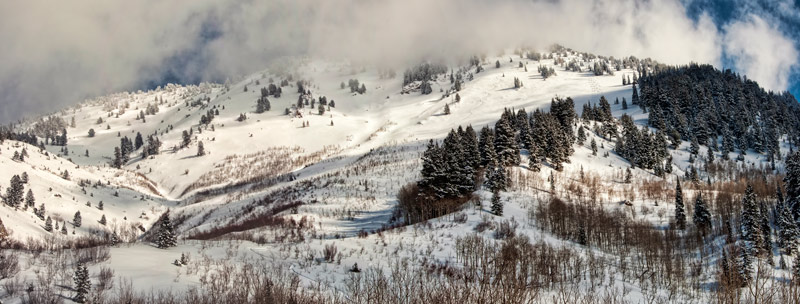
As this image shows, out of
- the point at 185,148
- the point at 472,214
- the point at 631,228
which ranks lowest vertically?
the point at 631,228

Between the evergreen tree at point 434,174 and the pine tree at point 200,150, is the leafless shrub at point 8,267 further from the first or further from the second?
the pine tree at point 200,150

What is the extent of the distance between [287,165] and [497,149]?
8839cm

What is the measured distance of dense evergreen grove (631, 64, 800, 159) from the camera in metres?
99.3

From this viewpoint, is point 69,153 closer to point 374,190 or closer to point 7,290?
point 374,190

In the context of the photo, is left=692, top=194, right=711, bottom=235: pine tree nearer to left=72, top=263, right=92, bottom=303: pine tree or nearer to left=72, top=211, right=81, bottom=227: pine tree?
left=72, top=263, right=92, bottom=303: pine tree

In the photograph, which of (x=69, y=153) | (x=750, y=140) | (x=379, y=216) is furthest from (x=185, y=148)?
(x=750, y=140)

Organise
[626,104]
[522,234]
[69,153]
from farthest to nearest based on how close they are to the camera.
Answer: [69,153], [626,104], [522,234]

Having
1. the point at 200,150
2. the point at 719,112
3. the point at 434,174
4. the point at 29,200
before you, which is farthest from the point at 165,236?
the point at 200,150

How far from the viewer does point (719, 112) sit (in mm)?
113188

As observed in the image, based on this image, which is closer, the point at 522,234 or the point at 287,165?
the point at 522,234

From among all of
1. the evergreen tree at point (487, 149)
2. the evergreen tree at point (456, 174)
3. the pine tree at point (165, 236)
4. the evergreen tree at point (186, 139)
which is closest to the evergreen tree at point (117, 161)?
the evergreen tree at point (186, 139)

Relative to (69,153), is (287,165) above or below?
below

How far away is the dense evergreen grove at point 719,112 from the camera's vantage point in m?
99.3

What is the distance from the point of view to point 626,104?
128 metres
